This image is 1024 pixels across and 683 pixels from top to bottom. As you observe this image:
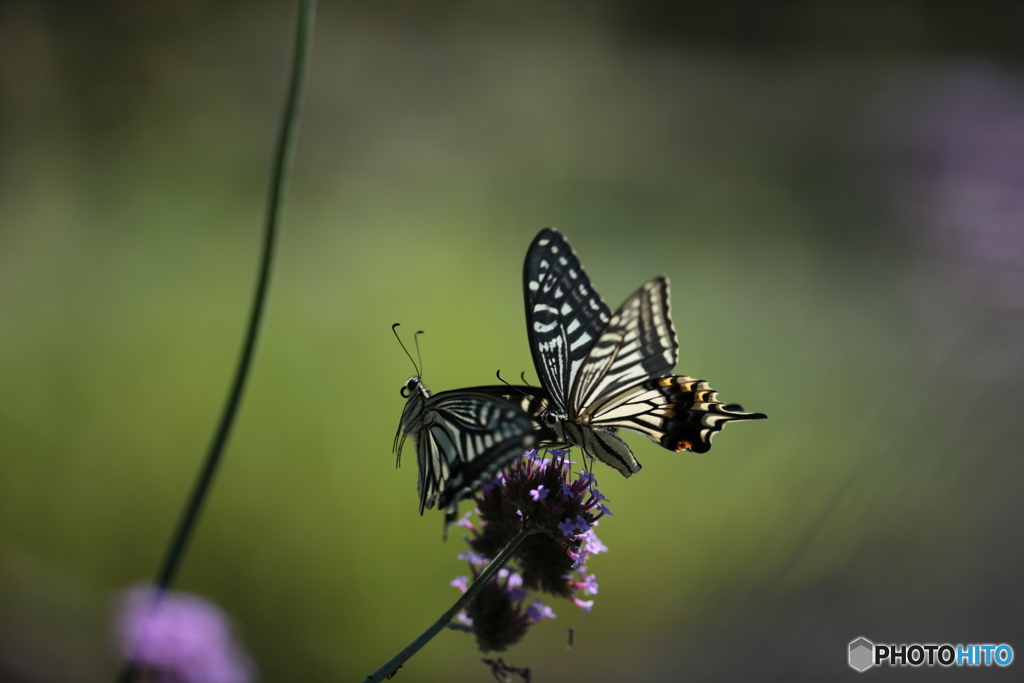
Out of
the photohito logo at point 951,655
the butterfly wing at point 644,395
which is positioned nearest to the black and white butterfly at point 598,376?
the butterfly wing at point 644,395

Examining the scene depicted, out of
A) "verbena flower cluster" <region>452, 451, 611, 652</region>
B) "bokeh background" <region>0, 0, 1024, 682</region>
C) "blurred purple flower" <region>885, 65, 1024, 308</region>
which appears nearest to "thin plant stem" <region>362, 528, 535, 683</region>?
"verbena flower cluster" <region>452, 451, 611, 652</region>

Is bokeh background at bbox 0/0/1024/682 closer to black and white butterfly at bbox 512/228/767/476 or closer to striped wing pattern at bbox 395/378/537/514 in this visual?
striped wing pattern at bbox 395/378/537/514

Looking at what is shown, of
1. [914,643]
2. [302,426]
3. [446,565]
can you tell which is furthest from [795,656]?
[302,426]

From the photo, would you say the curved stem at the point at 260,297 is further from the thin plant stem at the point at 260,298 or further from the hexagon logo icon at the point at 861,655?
the hexagon logo icon at the point at 861,655

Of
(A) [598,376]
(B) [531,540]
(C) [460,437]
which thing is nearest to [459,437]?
(C) [460,437]

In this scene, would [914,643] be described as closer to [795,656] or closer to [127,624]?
[795,656]
